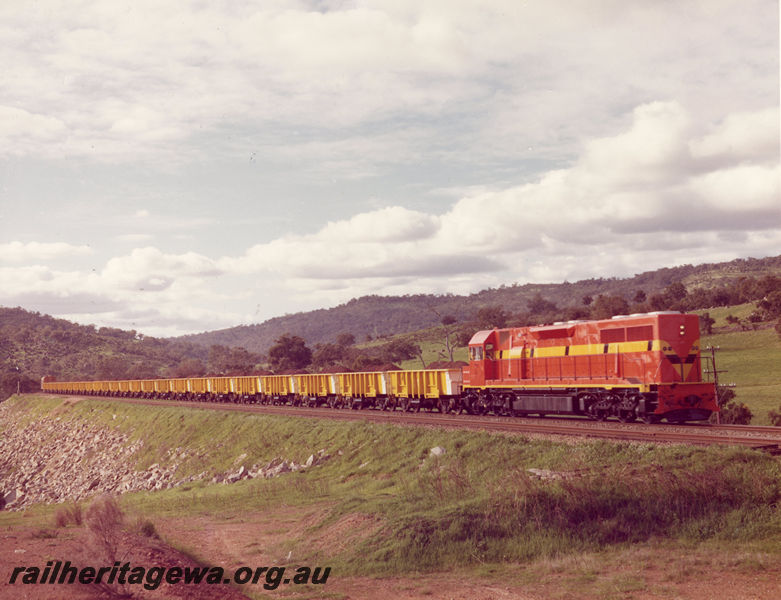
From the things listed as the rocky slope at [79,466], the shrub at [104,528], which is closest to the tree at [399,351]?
the rocky slope at [79,466]

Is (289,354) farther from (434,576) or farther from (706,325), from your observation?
(434,576)

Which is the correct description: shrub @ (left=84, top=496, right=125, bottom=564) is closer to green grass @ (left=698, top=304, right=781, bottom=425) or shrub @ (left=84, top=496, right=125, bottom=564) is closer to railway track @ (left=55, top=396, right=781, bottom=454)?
railway track @ (left=55, top=396, right=781, bottom=454)

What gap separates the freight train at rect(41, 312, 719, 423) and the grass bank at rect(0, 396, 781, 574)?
20.4 feet

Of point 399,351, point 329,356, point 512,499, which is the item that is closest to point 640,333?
point 512,499

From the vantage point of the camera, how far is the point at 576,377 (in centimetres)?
2953

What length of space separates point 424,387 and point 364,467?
41.9 ft

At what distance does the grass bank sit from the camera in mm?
15594

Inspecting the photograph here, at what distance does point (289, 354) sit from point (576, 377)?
8635 cm

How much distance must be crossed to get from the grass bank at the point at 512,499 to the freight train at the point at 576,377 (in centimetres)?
623

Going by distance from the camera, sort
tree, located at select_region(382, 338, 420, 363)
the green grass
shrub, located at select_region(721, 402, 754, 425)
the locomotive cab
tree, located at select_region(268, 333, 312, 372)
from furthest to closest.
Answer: tree, located at select_region(382, 338, 420, 363) → tree, located at select_region(268, 333, 312, 372) → the green grass → shrub, located at select_region(721, 402, 754, 425) → the locomotive cab

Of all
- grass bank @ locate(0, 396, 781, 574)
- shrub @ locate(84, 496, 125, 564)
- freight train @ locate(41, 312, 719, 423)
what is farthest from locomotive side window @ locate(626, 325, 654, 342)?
shrub @ locate(84, 496, 125, 564)

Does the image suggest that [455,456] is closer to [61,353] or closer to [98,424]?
[98,424]

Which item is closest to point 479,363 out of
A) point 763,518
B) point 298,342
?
point 763,518

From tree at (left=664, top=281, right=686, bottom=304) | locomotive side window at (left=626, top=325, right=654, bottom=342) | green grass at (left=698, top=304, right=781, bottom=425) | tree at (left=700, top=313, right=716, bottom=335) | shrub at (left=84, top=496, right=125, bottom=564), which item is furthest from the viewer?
tree at (left=664, top=281, right=686, bottom=304)
